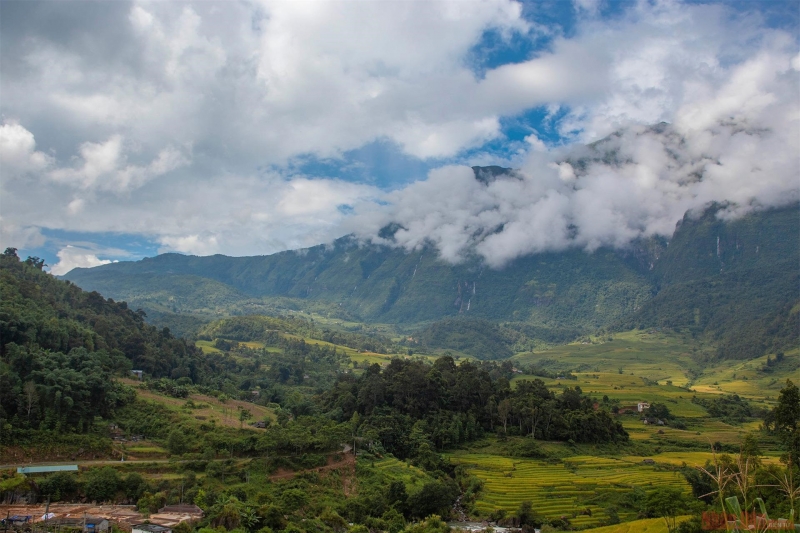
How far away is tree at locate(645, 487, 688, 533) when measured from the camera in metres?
29.1

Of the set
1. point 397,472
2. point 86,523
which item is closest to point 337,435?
point 397,472

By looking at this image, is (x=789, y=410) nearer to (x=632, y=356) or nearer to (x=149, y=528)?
(x=149, y=528)

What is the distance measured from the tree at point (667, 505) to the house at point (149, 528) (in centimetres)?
2516

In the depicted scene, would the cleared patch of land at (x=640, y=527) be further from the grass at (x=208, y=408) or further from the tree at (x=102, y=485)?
the grass at (x=208, y=408)

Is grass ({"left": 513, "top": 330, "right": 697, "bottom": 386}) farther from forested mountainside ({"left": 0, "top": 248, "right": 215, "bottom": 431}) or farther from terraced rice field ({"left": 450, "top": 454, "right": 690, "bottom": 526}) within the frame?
forested mountainside ({"left": 0, "top": 248, "right": 215, "bottom": 431})

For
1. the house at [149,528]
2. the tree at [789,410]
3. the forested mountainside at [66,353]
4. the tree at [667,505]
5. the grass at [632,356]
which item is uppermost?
the forested mountainside at [66,353]

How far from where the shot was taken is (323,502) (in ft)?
117

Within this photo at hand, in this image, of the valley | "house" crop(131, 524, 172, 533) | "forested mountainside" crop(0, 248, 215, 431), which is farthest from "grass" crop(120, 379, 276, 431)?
"house" crop(131, 524, 172, 533)

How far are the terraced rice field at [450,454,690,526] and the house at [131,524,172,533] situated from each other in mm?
21237

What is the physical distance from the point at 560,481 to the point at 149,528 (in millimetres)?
29766

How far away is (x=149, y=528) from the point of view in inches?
1030

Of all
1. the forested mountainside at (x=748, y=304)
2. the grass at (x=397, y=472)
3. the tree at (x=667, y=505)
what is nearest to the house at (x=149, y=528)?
the grass at (x=397, y=472)

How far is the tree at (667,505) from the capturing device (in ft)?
95.6

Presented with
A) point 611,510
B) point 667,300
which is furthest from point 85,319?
point 667,300
